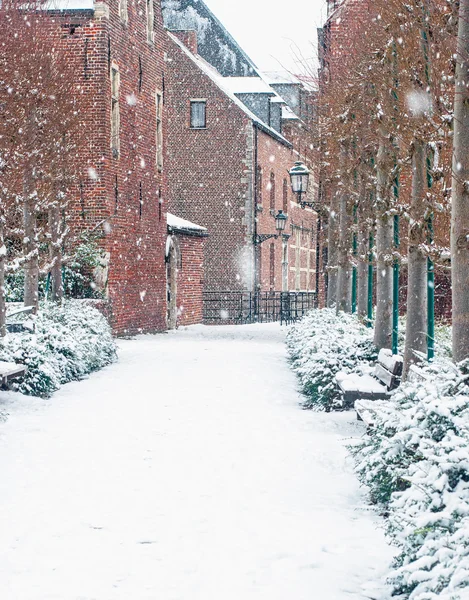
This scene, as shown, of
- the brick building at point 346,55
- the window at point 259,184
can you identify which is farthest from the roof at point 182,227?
the window at point 259,184

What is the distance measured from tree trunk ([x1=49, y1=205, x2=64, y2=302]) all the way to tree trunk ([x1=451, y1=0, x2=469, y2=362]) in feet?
36.4

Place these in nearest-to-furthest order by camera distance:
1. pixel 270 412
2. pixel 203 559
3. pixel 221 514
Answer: pixel 203 559, pixel 221 514, pixel 270 412

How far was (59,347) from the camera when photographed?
13.7 metres

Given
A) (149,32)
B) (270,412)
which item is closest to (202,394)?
(270,412)

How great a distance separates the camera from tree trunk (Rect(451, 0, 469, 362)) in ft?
21.9

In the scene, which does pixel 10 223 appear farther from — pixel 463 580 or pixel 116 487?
pixel 463 580

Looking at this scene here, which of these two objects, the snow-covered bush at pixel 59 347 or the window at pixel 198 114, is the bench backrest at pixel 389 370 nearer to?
the snow-covered bush at pixel 59 347

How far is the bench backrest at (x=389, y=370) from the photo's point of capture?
940 cm

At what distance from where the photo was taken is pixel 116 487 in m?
6.90

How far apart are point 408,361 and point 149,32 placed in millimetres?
17430

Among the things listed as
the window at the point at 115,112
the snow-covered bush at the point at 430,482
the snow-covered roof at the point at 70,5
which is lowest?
the snow-covered bush at the point at 430,482

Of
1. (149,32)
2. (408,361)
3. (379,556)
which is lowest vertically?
(379,556)

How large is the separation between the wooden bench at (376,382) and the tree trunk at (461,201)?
2.33 meters

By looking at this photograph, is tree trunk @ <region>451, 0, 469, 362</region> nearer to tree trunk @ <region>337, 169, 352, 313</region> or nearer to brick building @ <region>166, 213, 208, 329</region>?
tree trunk @ <region>337, 169, 352, 313</region>
